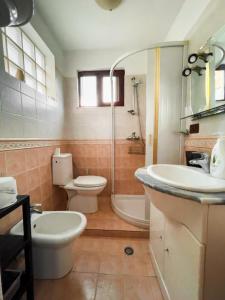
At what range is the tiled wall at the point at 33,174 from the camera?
1187mm

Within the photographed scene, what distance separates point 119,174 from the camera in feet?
8.18

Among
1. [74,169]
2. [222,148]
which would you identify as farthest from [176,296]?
[74,169]

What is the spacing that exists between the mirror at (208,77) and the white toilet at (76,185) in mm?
1307

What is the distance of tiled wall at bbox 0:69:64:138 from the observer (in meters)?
1.16

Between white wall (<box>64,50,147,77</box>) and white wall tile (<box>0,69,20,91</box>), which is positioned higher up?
white wall (<box>64,50,147,77</box>)

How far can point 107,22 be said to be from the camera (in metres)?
1.76

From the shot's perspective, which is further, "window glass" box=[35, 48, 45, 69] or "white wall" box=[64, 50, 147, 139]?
"white wall" box=[64, 50, 147, 139]

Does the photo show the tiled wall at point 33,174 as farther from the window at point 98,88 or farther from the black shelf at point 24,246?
the window at point 98,88

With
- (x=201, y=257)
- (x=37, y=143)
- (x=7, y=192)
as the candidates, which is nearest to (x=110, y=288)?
(x=201, y=257)

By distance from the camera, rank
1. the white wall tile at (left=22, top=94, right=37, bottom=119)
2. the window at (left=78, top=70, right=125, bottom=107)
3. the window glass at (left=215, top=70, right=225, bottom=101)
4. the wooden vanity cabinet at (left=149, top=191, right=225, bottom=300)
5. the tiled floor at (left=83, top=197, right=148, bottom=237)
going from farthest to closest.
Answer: the window at (left=78, top=70, right=125, bottom=107), the tiled floor at (left=83, top=197, right=148, bottom=237), the white wall tile at (left=22, top=94, right=37, bottom=119), the window glass at (left=215, top=70, right=225, bottom=101), the wooden vanity cabinet at (left=149, top=191, right=225, bottom=300)

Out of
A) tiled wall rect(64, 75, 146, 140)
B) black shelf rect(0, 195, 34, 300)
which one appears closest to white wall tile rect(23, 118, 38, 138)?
black shelf rect(0, 195, 34, 300)

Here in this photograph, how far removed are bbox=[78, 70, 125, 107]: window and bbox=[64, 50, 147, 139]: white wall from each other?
80 millimetres

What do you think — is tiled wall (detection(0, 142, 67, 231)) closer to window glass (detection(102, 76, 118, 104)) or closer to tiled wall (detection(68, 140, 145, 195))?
tiled wall (detection(68, 140, 145, 195))

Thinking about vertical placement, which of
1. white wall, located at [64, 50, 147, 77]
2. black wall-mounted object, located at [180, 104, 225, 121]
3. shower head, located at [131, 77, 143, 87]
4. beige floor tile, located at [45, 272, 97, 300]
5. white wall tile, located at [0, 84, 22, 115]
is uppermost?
white wall, located at [64, 50, 147, 77]
